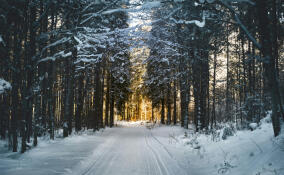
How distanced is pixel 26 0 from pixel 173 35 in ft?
31.2

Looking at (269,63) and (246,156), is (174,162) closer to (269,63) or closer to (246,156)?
(246,156)

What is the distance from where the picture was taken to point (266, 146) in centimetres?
612

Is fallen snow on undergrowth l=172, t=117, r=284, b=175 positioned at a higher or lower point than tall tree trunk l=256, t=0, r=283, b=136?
lower

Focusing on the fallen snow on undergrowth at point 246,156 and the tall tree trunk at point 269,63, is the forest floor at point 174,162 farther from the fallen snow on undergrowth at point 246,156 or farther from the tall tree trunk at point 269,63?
the tall tree trunk at point 269,63

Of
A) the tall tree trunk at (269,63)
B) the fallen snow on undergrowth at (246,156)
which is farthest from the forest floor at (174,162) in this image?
the tall tree trunk at (269,63)

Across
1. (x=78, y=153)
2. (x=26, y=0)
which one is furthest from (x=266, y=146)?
(x=26, y=0)

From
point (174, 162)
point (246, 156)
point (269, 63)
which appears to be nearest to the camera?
point (269, 63)

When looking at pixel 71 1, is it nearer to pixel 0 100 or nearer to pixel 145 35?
pixel 145 35

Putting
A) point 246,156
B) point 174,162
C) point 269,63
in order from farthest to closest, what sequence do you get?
1. point 174,162
2. point 246,156
3. point 269,63

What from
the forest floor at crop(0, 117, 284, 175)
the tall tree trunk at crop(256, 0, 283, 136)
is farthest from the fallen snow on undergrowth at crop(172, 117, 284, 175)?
the tall tree trunk at crop(256, 0, 283, 136)

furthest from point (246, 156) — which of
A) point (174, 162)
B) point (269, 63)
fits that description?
point (269, 63)

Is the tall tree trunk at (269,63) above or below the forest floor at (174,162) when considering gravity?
above

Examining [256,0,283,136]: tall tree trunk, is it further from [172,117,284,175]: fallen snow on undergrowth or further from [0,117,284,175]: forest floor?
[0,117,284,175]: forest floor

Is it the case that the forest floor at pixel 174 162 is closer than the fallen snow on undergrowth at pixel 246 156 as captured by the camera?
No
